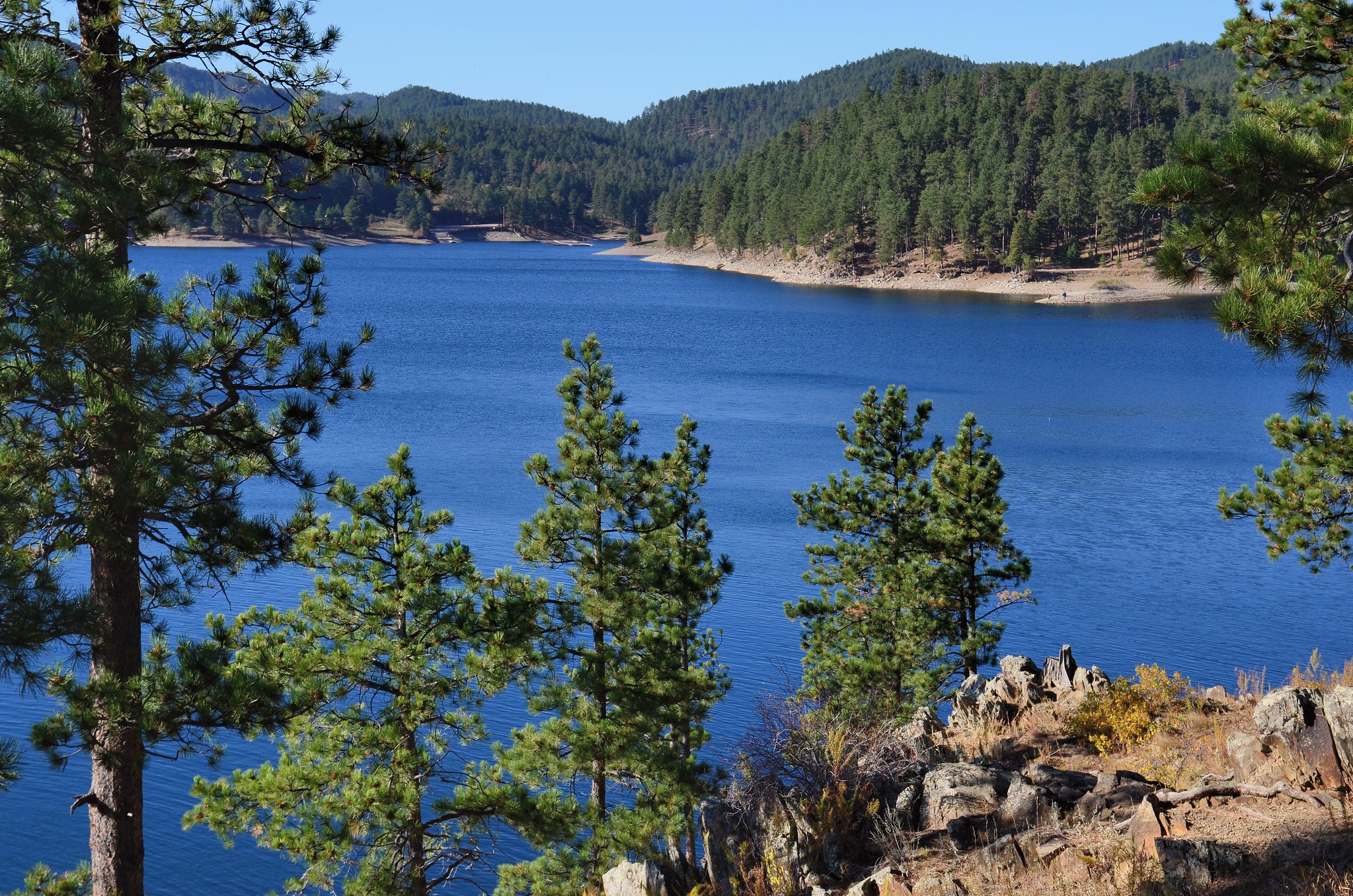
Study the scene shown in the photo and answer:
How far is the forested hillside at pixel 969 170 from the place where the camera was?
122m

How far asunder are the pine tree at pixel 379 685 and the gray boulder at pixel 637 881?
9.43 feet

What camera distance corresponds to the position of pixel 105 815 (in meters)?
8.34

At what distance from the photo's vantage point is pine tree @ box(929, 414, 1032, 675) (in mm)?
20828

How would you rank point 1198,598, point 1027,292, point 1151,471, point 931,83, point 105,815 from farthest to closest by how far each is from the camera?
point 931,83 → point 1027,292 → point 1151,471 → point 1198,598 → point 105,815

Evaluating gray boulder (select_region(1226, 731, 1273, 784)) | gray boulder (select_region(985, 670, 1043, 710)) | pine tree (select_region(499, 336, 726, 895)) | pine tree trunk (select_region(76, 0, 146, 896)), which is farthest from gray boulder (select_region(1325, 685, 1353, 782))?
pine tree trunk (select_region(76, 0, 146, 896))

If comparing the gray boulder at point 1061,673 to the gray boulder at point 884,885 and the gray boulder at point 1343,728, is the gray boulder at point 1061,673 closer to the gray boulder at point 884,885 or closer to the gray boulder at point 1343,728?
the gray boulder at point 1343,728

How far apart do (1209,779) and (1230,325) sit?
A: 12.5ft

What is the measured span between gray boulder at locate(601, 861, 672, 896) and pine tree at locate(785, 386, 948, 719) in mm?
9493

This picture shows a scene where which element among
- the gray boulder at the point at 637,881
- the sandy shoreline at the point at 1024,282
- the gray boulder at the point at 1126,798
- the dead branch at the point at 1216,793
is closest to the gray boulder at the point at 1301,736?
the dead branch at the point at 1216,793

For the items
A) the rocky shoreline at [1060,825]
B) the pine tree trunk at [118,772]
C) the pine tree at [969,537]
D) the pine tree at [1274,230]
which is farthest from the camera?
the pine tree at [969,537]

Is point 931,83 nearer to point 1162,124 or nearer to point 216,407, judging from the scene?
point 1162,124

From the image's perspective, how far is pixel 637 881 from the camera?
10.4 meters

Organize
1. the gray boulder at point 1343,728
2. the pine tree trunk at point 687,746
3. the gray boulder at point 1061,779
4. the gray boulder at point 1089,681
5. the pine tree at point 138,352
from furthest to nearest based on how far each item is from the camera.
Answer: the gray boulder at point 1089,681, the pine tree trunk at point 687,746, the gray boulder at point 1061,779, the gray boulder at point 1343,728, the pine tree at point 138,352

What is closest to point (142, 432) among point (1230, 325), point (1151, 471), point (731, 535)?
point (1230, 325)
